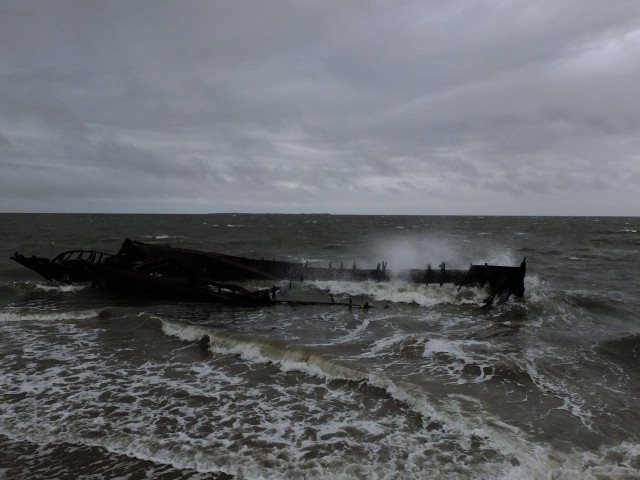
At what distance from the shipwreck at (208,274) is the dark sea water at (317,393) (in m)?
1.14

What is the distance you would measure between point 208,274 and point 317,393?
52.1ft

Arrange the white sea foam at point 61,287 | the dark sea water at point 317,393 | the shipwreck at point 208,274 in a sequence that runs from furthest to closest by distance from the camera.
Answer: the white sea foam at point 61,287
the shipwreck at point 208,274
the dark sea water at point 317,393

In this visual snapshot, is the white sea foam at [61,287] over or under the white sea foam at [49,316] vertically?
over

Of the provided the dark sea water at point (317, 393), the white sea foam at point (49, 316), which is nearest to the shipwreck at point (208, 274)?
the dark sea water at point (317, 393)

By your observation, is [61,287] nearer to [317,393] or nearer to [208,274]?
[208,274]

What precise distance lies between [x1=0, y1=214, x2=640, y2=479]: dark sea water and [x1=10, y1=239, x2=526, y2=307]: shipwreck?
45.0 inches

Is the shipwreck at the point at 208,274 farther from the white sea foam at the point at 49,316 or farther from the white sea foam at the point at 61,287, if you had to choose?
the white sea foam at the point at 49,316

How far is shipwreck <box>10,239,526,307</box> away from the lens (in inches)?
764

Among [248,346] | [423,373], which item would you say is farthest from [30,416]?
[423,373]

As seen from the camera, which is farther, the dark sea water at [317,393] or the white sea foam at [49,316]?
the white sea foam at [49,316]

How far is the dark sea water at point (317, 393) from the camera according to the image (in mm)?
7109

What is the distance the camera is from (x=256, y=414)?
8.77 meters

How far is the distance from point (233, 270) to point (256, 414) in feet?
54.6

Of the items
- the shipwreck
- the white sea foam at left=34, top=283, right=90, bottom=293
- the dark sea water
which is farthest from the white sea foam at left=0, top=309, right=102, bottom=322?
the white sea foam at left=34, top=283, right=90, bottom=293
